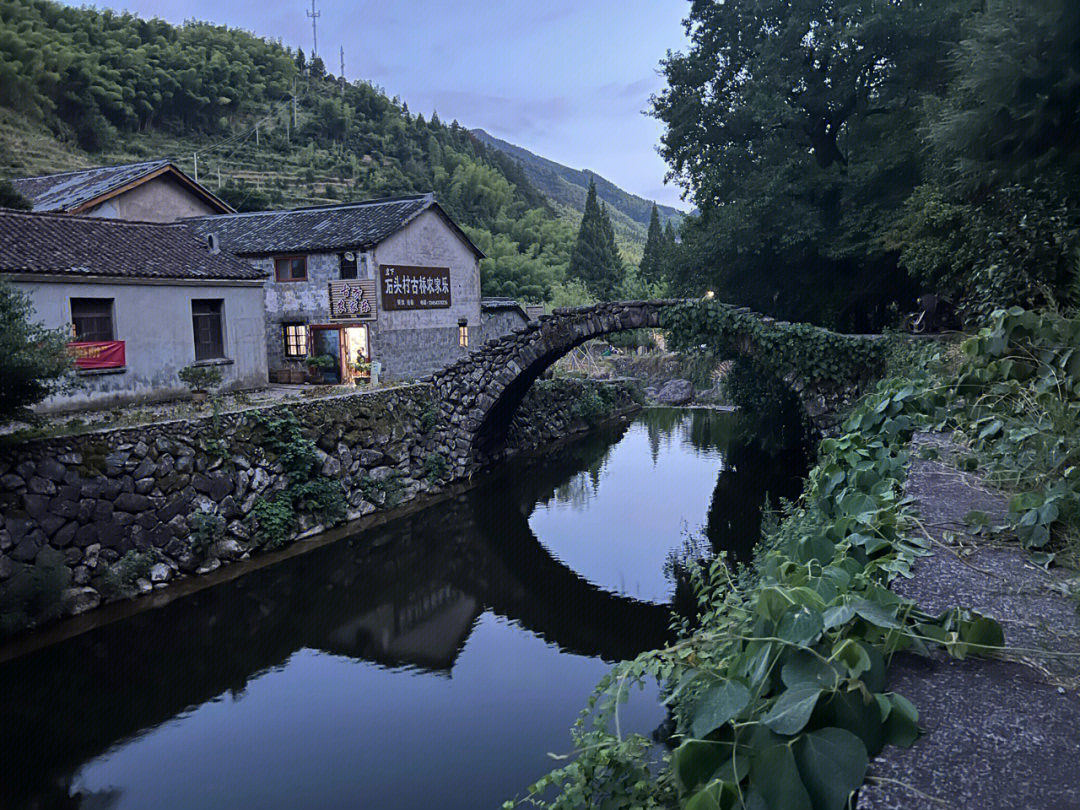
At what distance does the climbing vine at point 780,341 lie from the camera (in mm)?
14695

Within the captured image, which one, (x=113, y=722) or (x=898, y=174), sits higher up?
(x=898, y=174)

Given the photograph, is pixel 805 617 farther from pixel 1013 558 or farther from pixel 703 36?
pixel 703 36

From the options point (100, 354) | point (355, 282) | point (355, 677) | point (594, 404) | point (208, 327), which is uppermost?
point (355, 282)

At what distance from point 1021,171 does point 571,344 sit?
10.3 m

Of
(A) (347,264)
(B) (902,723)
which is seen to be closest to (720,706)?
(B) (902,723)

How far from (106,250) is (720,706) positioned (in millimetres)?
17347

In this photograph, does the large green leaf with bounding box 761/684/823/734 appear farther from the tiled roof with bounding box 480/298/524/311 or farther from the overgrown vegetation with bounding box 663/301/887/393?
the tiled roof with bounding box 480/298/524/311

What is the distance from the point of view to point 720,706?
2426 mm

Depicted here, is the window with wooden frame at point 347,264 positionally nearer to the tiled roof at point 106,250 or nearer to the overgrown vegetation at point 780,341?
the tiled roof at point 106,250

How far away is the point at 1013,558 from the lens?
335cm

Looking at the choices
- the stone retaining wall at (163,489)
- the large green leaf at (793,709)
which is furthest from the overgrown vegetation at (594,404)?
the large green leaf at (793,709)

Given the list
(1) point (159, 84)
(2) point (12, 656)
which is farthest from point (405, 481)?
(1) point (159, 84)

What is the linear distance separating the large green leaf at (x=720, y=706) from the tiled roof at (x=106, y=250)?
1493 cm

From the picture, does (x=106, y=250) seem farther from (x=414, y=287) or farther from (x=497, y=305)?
(x=497, y=305)
